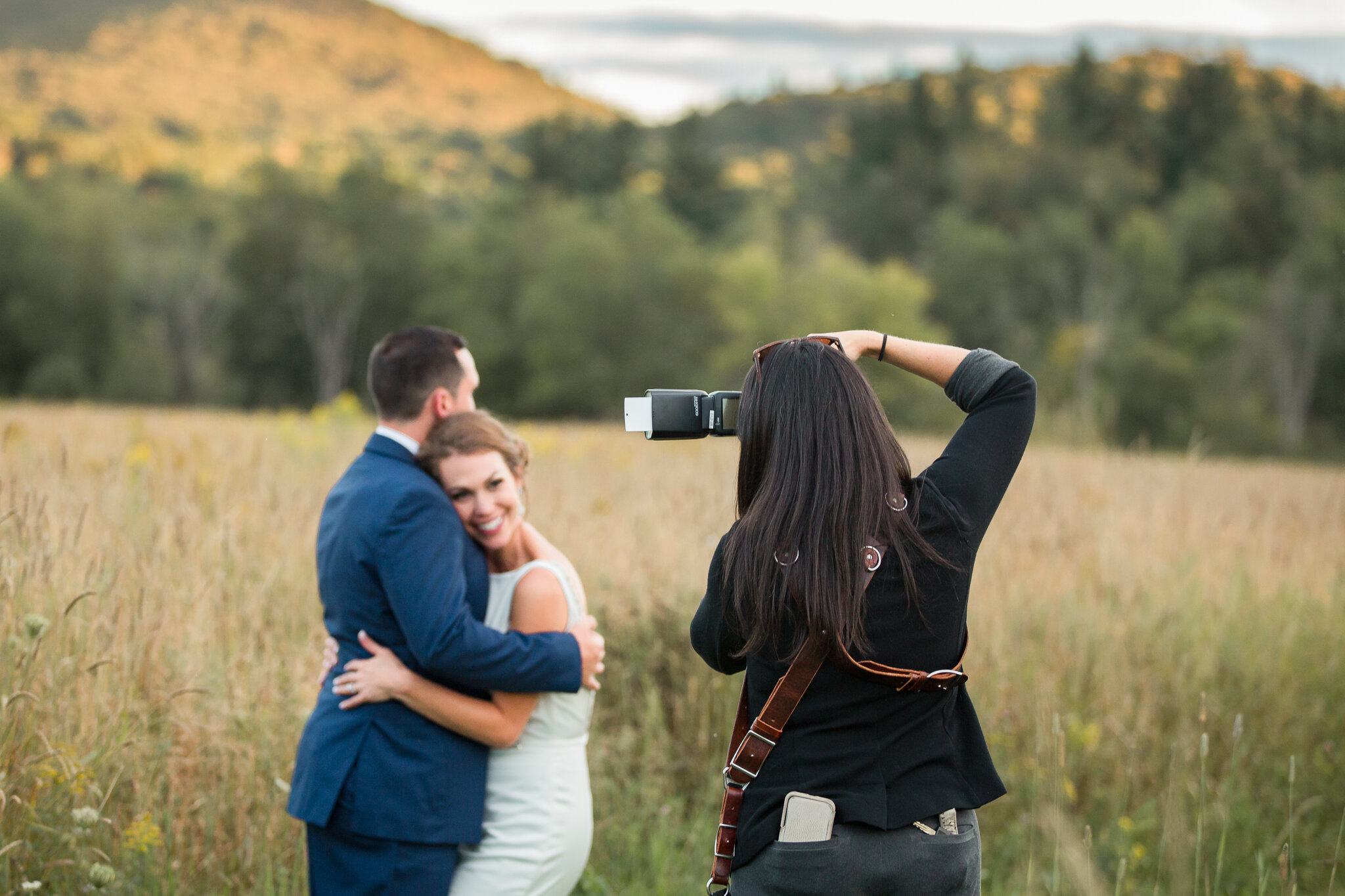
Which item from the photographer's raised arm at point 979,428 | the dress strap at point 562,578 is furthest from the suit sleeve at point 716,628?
the dress strap at point 562,578

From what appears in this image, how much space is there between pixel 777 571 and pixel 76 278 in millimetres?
50277

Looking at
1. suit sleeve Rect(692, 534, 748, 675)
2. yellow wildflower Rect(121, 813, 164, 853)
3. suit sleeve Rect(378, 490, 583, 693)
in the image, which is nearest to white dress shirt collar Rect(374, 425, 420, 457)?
suit sleeve Rect(378, 490, 583, 693)

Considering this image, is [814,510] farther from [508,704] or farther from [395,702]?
[395,702]

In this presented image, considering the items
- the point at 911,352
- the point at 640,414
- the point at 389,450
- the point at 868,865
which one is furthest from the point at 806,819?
the point at 389,450

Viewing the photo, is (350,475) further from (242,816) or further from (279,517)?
(279,517)

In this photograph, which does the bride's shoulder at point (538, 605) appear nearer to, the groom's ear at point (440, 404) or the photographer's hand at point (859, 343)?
→ the groom's ear at point (440, 404)

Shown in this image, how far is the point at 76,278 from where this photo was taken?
44.7 m

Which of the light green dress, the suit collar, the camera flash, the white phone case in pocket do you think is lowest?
the light green dress

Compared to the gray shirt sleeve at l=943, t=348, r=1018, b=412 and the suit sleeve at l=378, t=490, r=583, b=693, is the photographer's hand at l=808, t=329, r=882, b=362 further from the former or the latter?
the suit sleeve at l=378, t=490, r=583, b=693

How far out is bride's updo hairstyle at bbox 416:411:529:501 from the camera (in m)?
2.57

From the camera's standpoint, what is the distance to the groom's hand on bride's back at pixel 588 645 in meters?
2.57

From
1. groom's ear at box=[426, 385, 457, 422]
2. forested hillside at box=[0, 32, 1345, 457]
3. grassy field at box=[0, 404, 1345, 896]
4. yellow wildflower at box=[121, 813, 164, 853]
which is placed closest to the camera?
groom's ear at box=[426, 385, 457, 422]

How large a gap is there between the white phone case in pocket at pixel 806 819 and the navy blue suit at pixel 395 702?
28.6 inches

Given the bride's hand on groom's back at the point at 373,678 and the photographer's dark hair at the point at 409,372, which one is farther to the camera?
the photographer's dark hair at the point at 409,372
